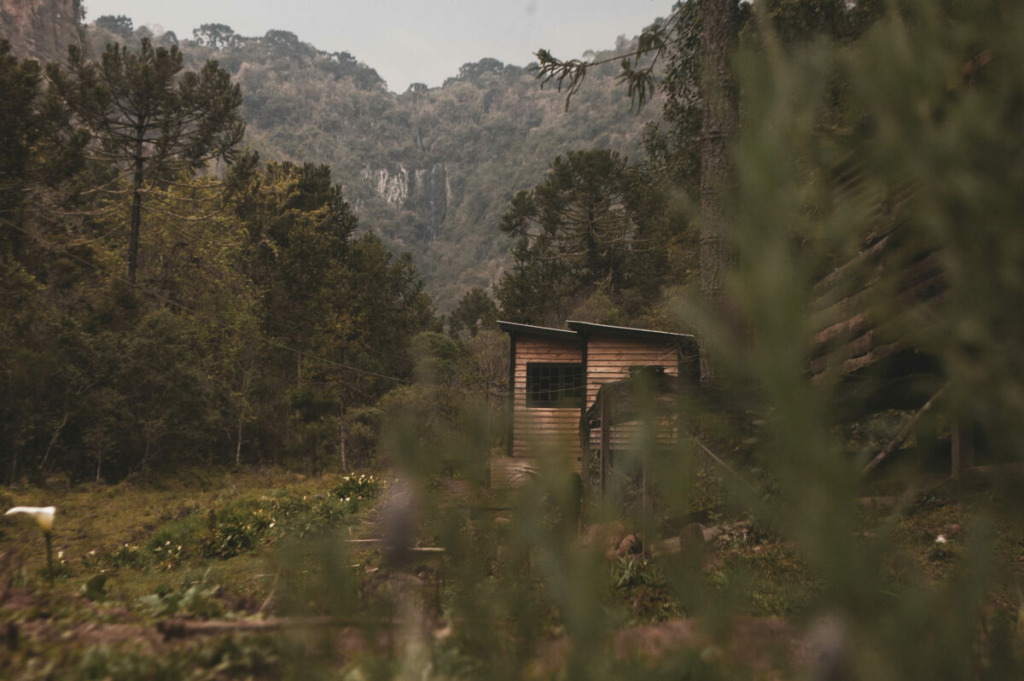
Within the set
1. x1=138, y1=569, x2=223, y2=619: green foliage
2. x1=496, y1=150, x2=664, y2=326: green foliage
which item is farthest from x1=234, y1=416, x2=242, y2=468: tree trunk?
x1=138, y1=569, x2=223, y2=619: green foliage

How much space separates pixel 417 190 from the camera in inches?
4510

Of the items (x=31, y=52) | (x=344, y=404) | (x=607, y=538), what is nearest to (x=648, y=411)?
(x=607, y=538)

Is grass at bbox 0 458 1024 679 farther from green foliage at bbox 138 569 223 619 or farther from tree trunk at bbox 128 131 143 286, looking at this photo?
tree trunk at bbox 128 131 143 286

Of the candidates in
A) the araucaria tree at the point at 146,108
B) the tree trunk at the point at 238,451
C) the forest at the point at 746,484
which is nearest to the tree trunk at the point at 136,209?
the araucaria tree at the point at 146,108

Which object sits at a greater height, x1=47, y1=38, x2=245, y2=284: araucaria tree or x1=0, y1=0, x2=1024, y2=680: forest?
x1=47, y1=38, x2=245, y2=284: araucaria tree

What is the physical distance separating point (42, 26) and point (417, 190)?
66.1 metres

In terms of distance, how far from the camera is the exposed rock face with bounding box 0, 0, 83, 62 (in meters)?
48.0

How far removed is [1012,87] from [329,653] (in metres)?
0.87

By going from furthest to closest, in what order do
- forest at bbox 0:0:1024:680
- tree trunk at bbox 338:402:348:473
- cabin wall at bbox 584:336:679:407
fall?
tree trunk at bbox 338:402:348:473 → cabin wall at bbox 584:336:679:407 → forest at bbox 0:0:1024:680

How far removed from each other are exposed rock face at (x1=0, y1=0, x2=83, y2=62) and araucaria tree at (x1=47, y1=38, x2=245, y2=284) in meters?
37.7

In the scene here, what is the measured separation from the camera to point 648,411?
2.18ft

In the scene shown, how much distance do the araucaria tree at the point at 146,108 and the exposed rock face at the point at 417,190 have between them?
287ft

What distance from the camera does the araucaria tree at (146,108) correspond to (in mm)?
17891

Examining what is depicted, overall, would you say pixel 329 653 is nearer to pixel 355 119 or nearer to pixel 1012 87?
pixel 1012 87
